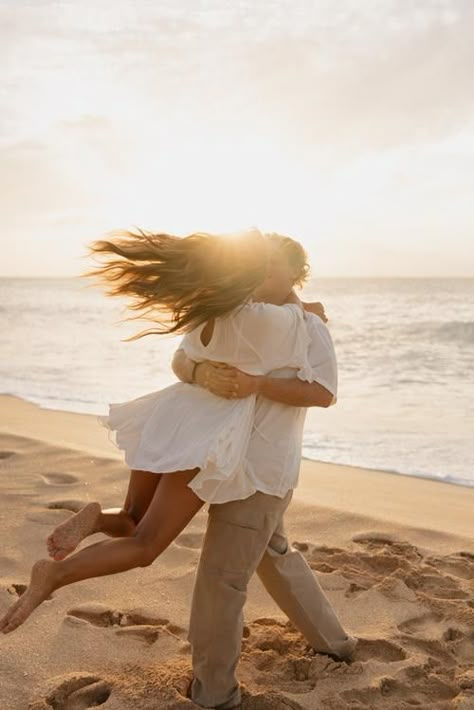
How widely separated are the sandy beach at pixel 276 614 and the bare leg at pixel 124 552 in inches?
18.7

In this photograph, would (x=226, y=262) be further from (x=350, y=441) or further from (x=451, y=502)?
(x=350, y=441)

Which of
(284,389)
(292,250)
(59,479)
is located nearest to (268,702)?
(284,389)

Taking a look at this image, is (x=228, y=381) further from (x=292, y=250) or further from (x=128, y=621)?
(x=128, y=621)

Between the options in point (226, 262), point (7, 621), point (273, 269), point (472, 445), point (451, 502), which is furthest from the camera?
point (472, 445)

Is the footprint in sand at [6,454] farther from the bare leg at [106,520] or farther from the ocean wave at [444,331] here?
the ocean wave at [444,331]

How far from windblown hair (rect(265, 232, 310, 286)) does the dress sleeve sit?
28 cm

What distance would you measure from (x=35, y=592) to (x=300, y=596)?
1202 mm

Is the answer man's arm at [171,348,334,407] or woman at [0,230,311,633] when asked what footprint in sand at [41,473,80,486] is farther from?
man's arm at [171,348,334,407]

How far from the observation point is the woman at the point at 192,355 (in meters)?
2.93

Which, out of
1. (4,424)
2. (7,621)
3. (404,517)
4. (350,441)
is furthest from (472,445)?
(7,621)

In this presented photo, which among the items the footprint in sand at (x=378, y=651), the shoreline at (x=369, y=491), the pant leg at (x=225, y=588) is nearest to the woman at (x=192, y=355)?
the pant leg at (x=225, y=588)

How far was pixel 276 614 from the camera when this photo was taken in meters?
4.05

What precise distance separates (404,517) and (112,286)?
131 inches

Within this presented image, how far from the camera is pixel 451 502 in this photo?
620 centimetres
